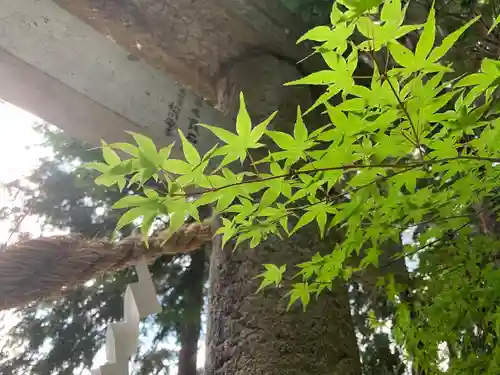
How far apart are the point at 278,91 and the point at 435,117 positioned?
2.39ft

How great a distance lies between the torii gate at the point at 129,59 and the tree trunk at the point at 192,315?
34.7 inches

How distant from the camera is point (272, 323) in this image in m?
0.86

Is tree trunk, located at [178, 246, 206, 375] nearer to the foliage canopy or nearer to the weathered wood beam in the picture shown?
the weathered wood beam

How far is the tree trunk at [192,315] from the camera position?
6.05ft

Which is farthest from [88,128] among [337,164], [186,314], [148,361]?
[148,361]

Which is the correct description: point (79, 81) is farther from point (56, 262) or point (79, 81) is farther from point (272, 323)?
point (272, 323)

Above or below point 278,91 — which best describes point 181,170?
below

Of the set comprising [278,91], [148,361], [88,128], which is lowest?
[148,361]

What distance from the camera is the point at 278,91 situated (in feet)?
3.80

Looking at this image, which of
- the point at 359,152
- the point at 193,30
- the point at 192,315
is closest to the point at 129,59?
the point at 193,30

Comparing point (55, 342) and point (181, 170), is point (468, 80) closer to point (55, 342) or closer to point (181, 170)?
point (181, 170)

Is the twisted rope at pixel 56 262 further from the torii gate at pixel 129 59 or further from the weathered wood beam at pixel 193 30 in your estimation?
the weathered wood beam at pixel 193 30

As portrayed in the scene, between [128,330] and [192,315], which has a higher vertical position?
[192,315]

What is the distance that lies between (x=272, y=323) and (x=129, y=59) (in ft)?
1.87
